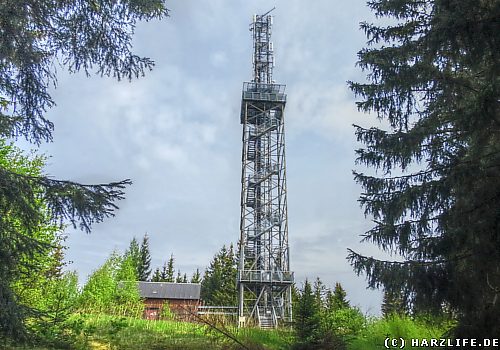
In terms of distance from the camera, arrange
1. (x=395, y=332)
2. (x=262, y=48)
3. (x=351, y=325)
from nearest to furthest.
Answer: (x=395, y=332), (x=351, y=325), (x=262, y=48)

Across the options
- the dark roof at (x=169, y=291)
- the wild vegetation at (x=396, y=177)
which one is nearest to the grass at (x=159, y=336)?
the wild vegetation at (x=396, y=177)

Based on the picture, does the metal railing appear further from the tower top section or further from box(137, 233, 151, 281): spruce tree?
box(137, 233, 151, 281): spruce tree

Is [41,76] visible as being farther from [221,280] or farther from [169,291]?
[221,280]

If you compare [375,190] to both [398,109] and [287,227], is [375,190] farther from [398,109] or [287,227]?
[287,227]

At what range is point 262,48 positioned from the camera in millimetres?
25703

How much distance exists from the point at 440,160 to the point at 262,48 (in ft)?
67.2

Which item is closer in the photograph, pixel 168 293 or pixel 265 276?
pixel 265 276

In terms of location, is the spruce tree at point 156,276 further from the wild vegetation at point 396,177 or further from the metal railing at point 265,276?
the wild vegetation at point 396,177

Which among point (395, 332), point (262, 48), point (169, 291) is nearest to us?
point (395, 332)

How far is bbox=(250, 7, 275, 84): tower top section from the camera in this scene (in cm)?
2519

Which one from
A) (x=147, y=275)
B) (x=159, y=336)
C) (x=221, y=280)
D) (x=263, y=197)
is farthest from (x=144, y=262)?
(x=159, y=336)

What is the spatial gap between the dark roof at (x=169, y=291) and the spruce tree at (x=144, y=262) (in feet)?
46.3

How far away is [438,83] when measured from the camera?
620 cm

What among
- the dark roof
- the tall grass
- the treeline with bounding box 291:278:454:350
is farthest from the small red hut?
the tall grass
